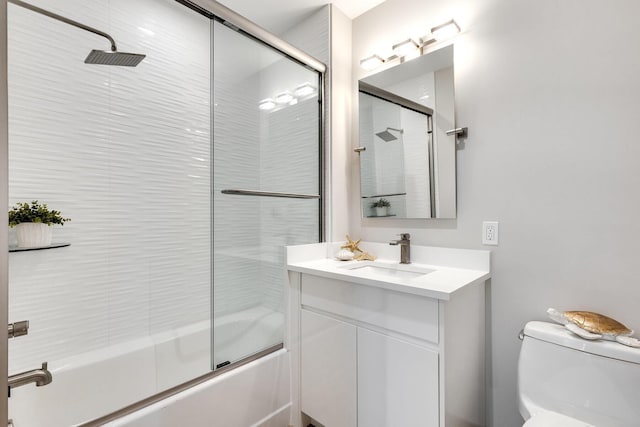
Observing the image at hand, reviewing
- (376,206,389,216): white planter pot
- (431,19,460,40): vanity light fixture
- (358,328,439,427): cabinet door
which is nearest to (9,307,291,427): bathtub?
(358,328,439,427): cabinet door

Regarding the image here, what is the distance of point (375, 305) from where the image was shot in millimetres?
1310

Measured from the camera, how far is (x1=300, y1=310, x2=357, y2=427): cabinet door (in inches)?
54.8

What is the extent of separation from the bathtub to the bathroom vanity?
0.15 metres

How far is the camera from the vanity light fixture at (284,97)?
187 cm

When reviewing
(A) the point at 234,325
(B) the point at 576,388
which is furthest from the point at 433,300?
(A) the point at 234,325

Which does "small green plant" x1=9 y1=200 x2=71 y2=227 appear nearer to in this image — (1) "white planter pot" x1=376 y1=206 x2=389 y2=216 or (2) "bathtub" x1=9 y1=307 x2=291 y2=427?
(2) "bathtub" x1=9 y1=307 x2=291 y2=427

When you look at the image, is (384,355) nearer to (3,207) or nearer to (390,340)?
(390,340)

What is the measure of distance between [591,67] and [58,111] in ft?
8.21

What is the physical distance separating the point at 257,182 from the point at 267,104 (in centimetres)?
Answer: 50

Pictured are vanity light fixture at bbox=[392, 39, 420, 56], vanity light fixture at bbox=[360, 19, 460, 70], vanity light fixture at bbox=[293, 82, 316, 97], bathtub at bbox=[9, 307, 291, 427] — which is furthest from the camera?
vanity light fixture at bbox=[293, 82, 316, 97]

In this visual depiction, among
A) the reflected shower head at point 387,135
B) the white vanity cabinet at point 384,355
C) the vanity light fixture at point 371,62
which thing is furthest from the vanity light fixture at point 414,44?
the white vanity cabinet at point 384,355

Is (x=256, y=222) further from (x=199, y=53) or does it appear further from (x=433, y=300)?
(x=199, y=53)

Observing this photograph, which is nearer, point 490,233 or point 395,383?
point 395,383

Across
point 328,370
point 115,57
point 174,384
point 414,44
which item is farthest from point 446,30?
point 174,384
